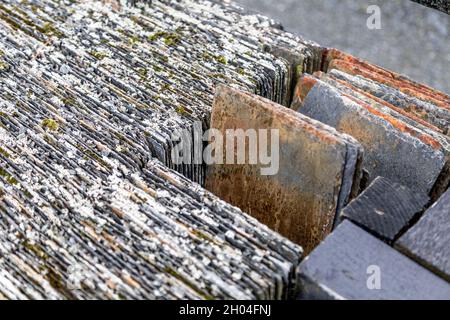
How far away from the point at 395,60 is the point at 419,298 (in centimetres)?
544

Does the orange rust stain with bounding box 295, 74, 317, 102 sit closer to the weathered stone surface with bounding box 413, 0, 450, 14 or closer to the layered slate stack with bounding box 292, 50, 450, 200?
the layered slate stack with bounding box 292, 50, 450, 200

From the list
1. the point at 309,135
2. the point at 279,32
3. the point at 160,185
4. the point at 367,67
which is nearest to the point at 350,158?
the point at 309,135

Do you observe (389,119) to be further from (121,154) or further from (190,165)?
(121,154)

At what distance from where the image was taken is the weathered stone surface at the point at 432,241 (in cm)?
295

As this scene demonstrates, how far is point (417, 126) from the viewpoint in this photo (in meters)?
3.74

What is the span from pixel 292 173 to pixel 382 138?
1.88ft

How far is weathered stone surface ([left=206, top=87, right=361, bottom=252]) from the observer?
131 inches

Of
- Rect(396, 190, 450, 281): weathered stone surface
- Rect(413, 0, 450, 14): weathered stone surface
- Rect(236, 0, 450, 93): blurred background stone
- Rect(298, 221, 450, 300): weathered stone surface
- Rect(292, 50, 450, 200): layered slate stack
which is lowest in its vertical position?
Rect(236, 0, 450, 93): blurred background stone

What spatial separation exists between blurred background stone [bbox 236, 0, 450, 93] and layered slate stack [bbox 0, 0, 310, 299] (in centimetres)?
335

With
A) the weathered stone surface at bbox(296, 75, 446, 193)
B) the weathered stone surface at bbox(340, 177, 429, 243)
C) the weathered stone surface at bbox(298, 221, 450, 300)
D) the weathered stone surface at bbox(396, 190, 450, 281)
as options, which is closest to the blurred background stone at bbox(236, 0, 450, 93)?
the weathered stone surface at bbox(296, 75, 446, 193)

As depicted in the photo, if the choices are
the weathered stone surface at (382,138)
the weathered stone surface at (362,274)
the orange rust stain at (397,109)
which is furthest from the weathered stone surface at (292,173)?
the orange rust stain at (397,109)

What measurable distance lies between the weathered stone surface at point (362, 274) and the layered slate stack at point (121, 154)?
0.14 m

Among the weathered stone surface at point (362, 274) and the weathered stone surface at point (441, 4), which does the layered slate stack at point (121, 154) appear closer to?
the weathered stone surface at point (362, 274)

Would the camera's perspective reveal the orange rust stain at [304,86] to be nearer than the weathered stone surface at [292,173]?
No
